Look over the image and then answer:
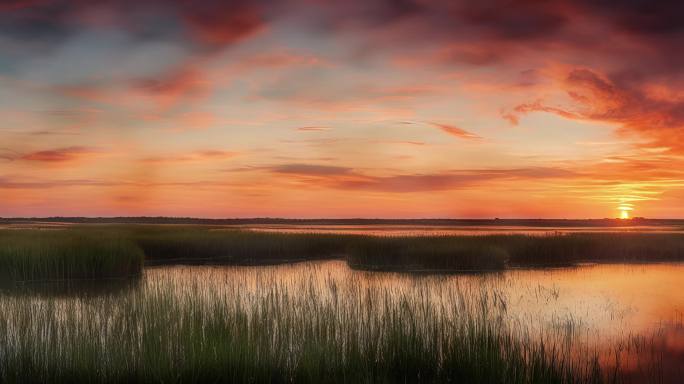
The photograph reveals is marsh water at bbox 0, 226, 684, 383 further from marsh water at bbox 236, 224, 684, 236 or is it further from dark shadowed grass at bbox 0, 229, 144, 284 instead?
marsh water at bbox 236, 224, 684, 236

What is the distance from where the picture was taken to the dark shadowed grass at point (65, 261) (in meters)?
18.7

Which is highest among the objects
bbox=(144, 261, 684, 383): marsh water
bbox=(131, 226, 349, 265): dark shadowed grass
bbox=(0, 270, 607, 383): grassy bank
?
bbox=(131, 226, 349, 265): dark shadowed grass

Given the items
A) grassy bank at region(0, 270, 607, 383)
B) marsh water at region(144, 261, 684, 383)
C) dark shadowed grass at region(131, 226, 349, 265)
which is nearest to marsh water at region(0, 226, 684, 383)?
marsh water at region(144, 261, 684, 383)

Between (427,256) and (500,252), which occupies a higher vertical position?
(500,252)

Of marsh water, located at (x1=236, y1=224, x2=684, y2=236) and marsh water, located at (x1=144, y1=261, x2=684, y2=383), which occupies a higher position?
marsh water, located at (x1=236, y1=224, x2=684, y2=236)

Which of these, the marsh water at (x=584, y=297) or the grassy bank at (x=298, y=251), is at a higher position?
the grassy bank at (x=298, y=251)

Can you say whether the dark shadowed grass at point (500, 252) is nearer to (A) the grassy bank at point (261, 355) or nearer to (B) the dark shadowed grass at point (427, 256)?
(B) the dark shadowed grass at point (427, 256)

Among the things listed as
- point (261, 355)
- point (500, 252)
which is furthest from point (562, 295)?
point (261, 355)

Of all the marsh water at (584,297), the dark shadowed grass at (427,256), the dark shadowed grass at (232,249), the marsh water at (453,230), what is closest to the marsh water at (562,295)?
the marsh water at (584,297)

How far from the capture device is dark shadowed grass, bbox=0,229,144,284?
18719mm

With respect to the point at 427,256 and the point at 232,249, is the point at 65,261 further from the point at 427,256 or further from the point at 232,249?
A: the point at 427,256

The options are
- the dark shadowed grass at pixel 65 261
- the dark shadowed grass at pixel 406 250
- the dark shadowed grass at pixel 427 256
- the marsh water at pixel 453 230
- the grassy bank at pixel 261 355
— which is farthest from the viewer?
the marsh water at pixel 453 230

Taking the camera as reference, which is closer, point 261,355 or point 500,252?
point 261,355

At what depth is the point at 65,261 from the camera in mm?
19625
